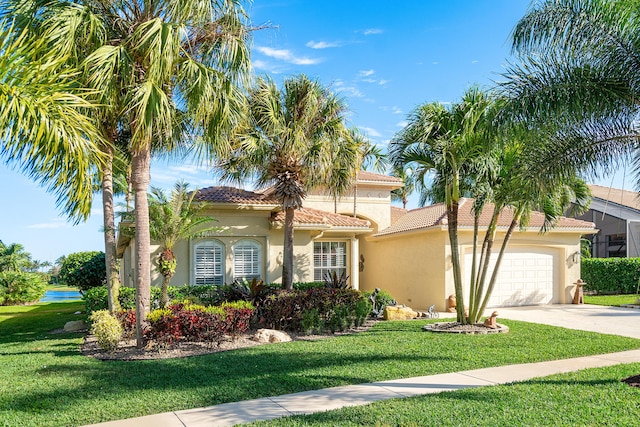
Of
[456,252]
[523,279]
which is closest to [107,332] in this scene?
[456,252]

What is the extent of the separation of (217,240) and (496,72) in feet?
35.4

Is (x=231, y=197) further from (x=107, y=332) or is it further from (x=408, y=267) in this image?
(x=408, y=267)

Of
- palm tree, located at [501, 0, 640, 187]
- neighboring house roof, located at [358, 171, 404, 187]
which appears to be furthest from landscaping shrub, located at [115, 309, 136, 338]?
neighboring house roof, located at [358, 171, 404, 187]

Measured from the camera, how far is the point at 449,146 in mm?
12680

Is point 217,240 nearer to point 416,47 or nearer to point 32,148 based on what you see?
point 416,47

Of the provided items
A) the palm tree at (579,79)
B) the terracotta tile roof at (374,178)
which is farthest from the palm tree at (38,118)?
the terracotta tile roof at (374,178)

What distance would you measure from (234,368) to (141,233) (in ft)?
12.3

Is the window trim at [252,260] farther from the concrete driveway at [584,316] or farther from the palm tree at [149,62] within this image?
the concrete driveway at [584,316]

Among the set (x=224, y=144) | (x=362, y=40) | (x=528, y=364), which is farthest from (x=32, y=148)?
(x=362, y=40)

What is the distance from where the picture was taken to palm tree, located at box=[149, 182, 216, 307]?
13.6 metres

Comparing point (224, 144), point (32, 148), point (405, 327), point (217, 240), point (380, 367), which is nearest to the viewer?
point (32, 148)

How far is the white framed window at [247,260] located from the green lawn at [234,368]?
5.40 metres

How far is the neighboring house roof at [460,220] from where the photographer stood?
64.3 ft

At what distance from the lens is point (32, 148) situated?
222 inches
